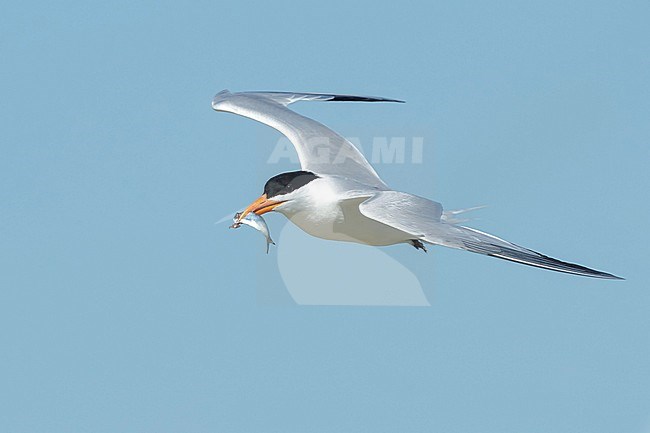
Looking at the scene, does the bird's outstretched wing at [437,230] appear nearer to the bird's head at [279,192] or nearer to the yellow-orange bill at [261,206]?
the bird's head at [279,192]

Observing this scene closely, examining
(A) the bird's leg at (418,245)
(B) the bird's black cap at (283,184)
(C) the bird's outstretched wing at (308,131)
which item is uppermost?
(C) the bird's outstretched wing at (308,131)

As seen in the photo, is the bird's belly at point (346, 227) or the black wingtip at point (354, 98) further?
the black wingtip at point (354, 98)

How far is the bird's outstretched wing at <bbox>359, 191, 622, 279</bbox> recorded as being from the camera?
12.8m

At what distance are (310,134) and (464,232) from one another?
4697 millimetres

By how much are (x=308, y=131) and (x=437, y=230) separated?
4.68 metres

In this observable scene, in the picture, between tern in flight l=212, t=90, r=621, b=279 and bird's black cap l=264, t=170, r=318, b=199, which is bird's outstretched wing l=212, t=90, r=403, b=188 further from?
bird's black cap l=264, t=170, r=318, b=199

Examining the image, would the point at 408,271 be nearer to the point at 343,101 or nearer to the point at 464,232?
the point at 343,101

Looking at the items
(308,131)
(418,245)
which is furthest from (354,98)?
(418,245)

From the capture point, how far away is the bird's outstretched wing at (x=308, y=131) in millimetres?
17719

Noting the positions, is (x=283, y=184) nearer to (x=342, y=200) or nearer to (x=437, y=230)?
(x=342, y=200)

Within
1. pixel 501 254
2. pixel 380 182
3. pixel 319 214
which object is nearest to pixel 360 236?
pixel 319 214

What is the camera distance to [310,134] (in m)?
18.3

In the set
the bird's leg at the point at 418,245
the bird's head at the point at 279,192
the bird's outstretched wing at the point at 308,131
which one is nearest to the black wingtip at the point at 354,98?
the bird's outstretched wing at the point at 308,131

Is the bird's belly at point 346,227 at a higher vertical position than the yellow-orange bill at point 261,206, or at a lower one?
lower
